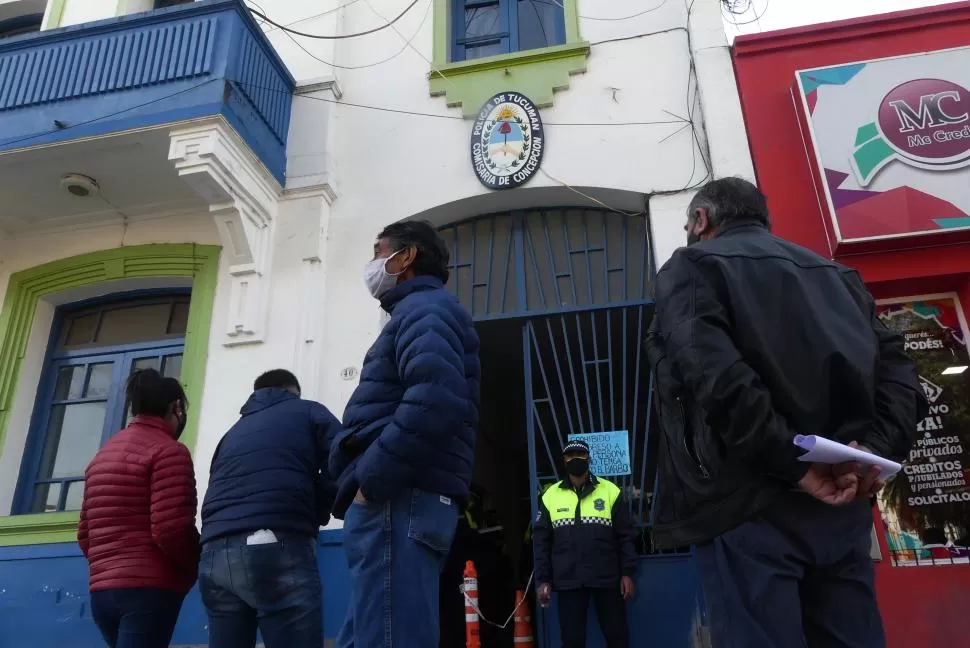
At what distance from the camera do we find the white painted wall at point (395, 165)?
213 inches

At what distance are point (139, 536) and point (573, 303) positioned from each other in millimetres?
3550

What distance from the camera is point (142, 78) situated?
551 cm

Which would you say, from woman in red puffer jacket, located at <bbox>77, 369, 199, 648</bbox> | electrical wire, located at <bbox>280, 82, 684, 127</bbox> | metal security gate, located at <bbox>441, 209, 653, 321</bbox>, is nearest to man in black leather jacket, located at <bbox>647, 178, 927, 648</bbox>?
woman in red puffer jacket, located at <bbox>77, 369, 199, 648</bbox>

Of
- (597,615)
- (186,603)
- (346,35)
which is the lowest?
(597,615)

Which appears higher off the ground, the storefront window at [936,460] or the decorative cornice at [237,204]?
the decorative cornice at [237,204]

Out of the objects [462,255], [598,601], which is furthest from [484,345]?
[598,601]

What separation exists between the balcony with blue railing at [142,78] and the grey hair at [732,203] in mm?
4106

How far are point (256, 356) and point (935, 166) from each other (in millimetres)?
4997

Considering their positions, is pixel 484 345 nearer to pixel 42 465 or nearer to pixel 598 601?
pixel 598 601

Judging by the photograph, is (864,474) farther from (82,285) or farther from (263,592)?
(82,285)

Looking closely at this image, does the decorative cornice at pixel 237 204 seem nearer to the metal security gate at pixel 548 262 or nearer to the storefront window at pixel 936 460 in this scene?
the metal security gate at pixel 548 262

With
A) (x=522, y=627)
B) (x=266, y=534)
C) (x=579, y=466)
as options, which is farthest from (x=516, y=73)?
(x=266, y=534)

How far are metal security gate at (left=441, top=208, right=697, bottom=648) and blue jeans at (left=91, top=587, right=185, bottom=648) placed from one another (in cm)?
264

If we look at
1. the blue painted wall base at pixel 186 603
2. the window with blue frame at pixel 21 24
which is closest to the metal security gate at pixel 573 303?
the blue painted wall base at pixel 186 603
